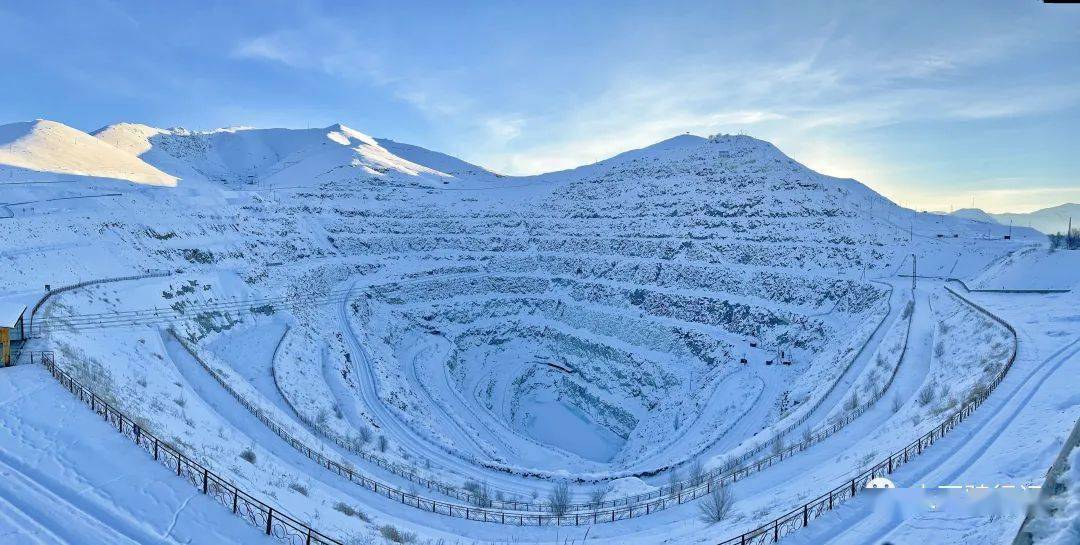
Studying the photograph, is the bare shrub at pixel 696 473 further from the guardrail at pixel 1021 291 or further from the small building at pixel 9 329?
the guardrail at pixel 1021 291

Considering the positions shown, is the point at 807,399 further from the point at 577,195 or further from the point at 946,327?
the point at 577,195

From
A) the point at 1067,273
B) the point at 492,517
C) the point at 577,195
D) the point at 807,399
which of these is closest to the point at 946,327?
the point at 807,399

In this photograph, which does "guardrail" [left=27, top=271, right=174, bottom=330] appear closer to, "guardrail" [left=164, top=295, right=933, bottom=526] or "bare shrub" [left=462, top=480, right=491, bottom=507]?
"guardrail" [left=164, top=295, right=933, bottom=526]

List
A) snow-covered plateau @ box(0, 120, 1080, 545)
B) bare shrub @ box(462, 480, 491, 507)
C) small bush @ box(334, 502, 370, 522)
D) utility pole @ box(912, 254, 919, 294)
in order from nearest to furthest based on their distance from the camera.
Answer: snow-covered plateau @ box(0, 120, 1080, 545)
small bush @ box(334, 502, 370, 522)
bare shrub @ box(462, 480, 491, 507)
utility pole @ box(912, 254, 919, 294)


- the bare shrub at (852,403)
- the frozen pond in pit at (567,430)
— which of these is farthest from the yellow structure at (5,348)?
the frozen pond in pit at (567,430)

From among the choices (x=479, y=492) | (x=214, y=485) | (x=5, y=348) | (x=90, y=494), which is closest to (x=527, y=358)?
(x=479, y=492)

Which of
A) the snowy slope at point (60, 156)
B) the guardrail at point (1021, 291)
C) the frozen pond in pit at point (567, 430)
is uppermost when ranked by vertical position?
the snowy slope at point (60, 156)

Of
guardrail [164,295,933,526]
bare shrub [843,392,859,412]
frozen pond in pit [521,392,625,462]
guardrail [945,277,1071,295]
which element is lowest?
frozen pond in pit [521,392,625,462]

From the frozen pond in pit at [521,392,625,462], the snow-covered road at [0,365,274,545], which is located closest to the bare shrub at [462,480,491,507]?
the snow-covered road at [0,365,274,545]
